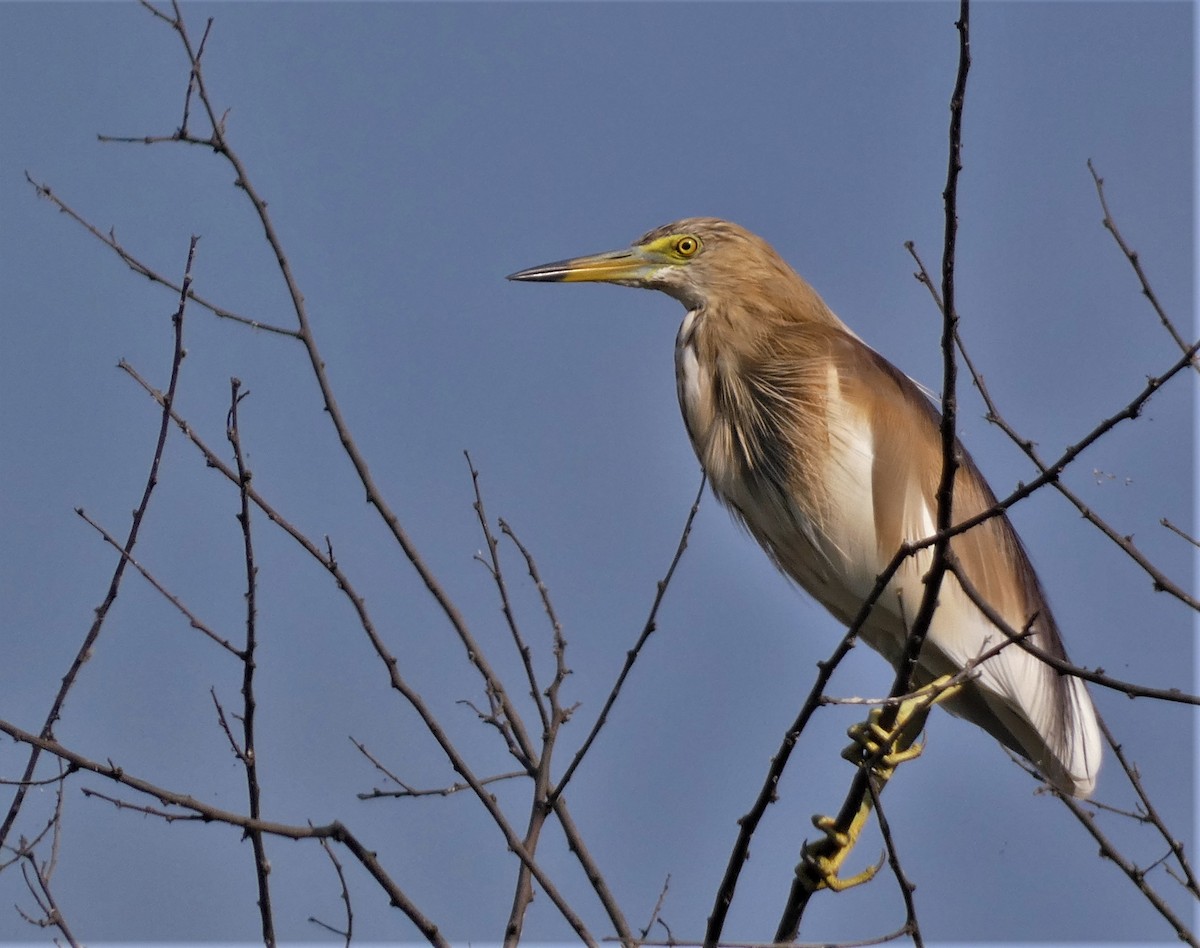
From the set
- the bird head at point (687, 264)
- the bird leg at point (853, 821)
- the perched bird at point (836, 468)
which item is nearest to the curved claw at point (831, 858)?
the bird leg at point (853, 821)

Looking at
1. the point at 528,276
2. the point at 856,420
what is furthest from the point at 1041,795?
the point at 528,276

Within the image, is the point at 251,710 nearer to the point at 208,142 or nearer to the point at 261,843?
the point at 261,843

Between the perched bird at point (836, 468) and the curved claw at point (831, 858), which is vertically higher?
the perched bird at point (836, 468)

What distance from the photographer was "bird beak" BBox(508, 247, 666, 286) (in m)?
4.19

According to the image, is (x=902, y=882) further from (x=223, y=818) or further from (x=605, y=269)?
(x=605, y=269)

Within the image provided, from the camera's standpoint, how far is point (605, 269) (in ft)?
13.8

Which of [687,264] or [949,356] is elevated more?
[687,264]

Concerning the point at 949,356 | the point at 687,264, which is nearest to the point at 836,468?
the point at 687,264

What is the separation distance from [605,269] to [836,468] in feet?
3.38

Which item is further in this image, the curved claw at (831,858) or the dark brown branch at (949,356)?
the curved claw at (831,858)

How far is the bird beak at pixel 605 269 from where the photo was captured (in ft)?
13.7

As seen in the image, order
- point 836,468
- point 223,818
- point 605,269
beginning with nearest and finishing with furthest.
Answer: point 223,818 → point 836,468 → point 605,269

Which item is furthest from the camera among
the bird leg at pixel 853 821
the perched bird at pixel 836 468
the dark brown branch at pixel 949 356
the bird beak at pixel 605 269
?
the bird beak at pixel 605 269

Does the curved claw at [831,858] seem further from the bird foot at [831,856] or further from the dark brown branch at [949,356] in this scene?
the dark brown branch at [949,356]
